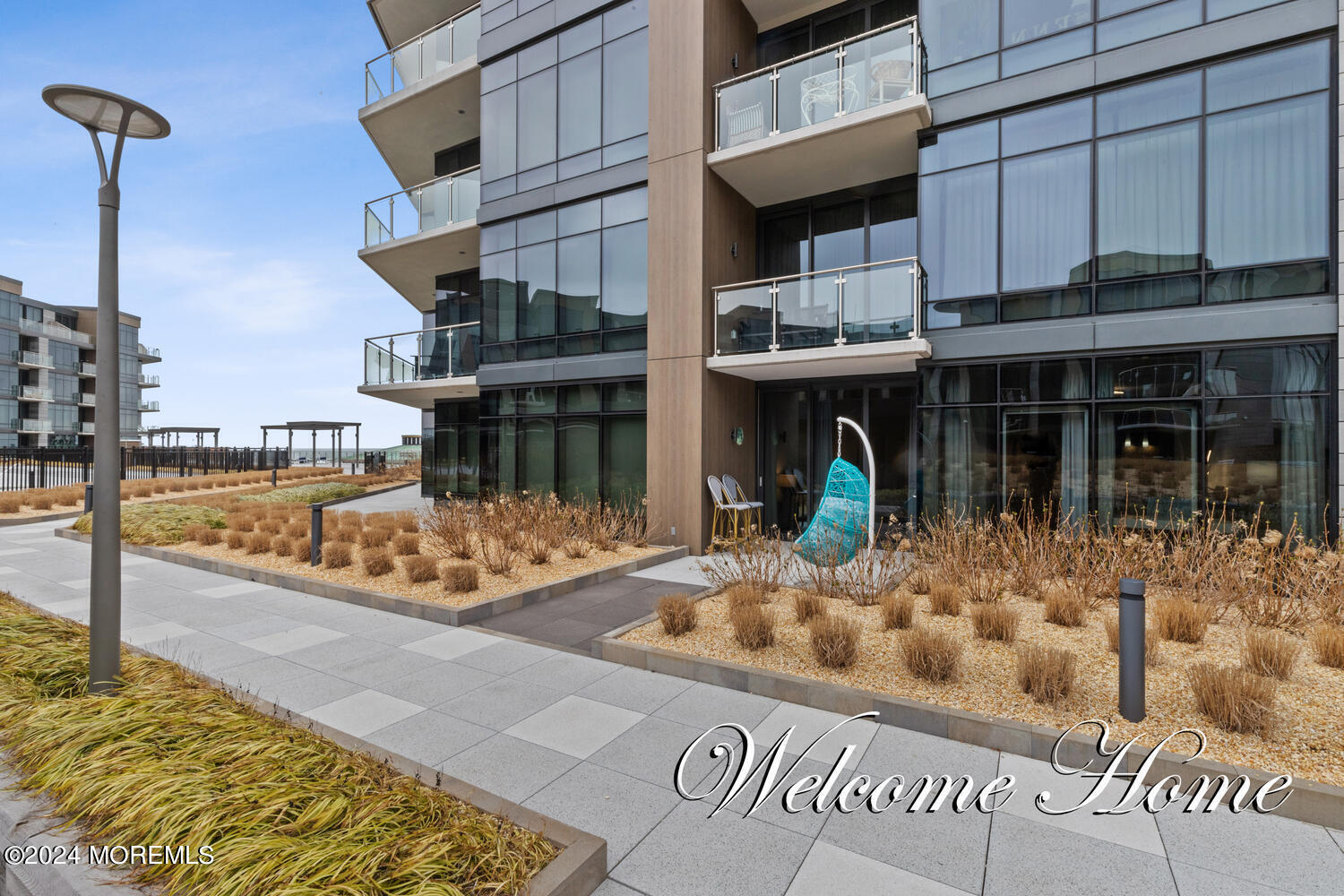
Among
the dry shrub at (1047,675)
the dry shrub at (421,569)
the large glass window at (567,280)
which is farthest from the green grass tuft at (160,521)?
the dry shrub at (1047,675)

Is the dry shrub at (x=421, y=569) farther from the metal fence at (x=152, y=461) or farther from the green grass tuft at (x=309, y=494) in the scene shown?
the metal fence at (x=152, y=461)

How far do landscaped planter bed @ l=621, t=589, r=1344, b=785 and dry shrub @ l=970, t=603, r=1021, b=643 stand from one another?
0.07 meters

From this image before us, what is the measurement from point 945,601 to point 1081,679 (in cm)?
178

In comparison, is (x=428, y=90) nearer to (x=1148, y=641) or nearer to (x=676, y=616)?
(x=676, y=616)

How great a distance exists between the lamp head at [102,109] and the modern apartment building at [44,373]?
195 ft

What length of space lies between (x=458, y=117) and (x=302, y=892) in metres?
18.2

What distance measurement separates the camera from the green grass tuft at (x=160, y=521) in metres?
11.0

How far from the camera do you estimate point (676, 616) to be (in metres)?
5.70

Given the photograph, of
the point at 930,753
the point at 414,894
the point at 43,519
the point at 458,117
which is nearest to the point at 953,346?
the point at 930,753

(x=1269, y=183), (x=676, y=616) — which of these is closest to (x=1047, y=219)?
(x=1269, y=183)

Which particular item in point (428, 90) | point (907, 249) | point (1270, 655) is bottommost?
point (1270, 655)

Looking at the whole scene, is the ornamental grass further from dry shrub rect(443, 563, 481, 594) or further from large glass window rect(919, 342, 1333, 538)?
large glass window rect(919, 342, 1333, 538)

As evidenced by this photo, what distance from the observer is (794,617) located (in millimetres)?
6188

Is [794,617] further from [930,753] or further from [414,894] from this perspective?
[414,894]
